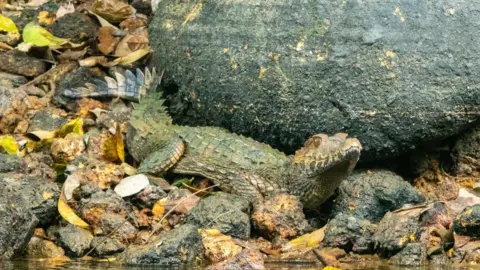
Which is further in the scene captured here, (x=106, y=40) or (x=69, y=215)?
(x=106, y=40)

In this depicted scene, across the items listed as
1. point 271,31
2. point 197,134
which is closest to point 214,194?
point 197,134

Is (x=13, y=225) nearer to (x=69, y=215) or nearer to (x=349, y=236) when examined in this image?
(x=69, y=215)

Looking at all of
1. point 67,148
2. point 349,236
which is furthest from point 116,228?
point 349,236

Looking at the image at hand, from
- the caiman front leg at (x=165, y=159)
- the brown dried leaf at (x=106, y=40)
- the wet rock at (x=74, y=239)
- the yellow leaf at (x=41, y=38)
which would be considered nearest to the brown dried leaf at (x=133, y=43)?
the brown dried leaf at (x=106, y=40)

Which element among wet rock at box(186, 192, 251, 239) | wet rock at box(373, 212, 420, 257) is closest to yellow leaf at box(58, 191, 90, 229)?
wet rock at box(186, 192, 251, 239)

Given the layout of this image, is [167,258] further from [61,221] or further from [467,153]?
[467,153]

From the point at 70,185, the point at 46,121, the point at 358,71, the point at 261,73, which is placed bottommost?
the point at 46,121
